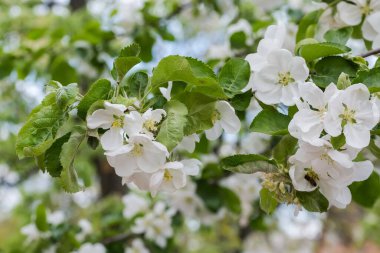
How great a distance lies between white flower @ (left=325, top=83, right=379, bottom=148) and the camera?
882 millimetres

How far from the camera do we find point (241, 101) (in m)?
1.09

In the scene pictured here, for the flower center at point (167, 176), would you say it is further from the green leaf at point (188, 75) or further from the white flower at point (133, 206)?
the white flower at point (133, 206)

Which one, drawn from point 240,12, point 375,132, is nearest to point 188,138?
point 375,132

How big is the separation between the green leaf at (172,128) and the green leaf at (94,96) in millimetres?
126

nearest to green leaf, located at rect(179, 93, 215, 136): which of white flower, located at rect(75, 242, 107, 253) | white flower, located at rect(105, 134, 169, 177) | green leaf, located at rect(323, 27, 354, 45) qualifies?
white flower, located at rect(105, 134, 169, 177)

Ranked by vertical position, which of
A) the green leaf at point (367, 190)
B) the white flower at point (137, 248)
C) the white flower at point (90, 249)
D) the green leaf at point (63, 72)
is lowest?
the white flower at point (137, 248)

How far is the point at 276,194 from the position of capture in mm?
969

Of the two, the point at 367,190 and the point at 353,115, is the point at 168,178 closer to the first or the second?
the point at 353,115

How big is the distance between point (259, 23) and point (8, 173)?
132 inches

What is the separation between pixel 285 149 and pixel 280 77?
0.46 ft

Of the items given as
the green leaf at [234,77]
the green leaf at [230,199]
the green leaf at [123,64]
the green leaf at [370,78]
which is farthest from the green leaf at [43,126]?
the green leaf at [230,199]

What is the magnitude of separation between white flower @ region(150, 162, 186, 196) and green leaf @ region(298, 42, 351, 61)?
0.36 metres

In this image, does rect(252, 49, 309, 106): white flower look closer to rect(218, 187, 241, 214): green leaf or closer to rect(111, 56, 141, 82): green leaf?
rect(111, 56, 141, 82): green leaf

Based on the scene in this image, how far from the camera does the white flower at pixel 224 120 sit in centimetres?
105
